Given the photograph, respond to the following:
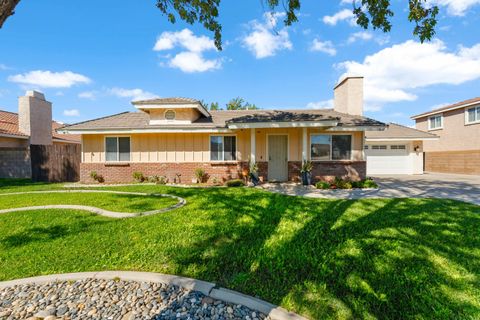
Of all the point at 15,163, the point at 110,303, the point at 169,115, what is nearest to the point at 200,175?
the point at 169,115

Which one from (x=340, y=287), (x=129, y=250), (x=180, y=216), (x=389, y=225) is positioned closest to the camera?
(x=340, y=287)

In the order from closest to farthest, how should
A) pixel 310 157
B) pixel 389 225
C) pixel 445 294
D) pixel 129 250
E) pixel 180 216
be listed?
pixel 445 294 < pixel 129 250 < pixel 389 225 < pixel 180 216 < pixel 310 157

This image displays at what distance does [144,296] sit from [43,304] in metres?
1.27

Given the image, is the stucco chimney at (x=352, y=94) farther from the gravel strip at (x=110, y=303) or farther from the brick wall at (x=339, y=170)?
the gravel strip at (x=110, y=303)

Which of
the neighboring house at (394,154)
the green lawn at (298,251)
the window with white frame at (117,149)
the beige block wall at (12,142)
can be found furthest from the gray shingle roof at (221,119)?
the beige block wall at (12,142)

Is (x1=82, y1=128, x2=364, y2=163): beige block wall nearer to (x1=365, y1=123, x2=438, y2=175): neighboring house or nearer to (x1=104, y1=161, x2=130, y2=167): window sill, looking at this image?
(x1=104, y1=161, x2=130, y2=167): window sill

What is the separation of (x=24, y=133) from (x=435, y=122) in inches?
1352

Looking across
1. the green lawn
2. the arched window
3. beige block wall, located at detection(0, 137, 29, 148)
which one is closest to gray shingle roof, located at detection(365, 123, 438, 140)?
the green lawn

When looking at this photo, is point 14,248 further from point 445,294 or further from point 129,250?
point 445,294

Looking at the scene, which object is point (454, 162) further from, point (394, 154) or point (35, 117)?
point (35, 117)

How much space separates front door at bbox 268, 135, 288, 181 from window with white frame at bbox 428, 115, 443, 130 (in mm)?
18246

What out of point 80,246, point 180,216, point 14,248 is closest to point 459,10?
point 180,216

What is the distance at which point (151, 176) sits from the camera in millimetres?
12711

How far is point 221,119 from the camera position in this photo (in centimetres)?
1405
